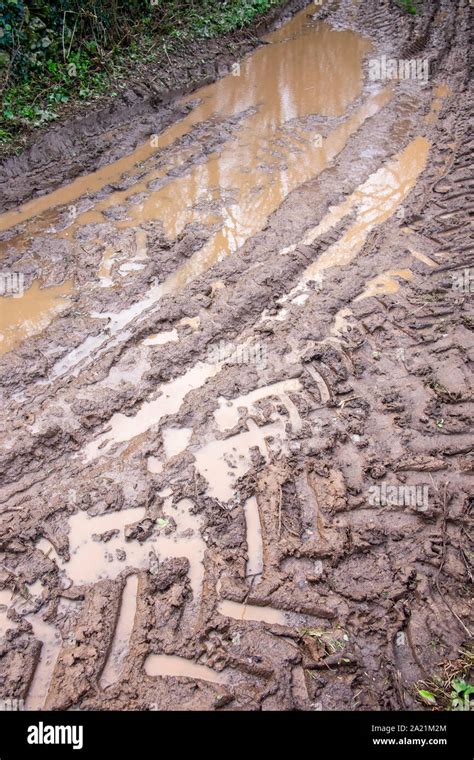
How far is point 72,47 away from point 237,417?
8758mm

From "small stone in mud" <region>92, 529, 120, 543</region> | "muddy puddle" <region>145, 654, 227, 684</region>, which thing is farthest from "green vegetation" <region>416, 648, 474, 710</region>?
"small stone in mud" <region>92, 529, 120, 543</region>

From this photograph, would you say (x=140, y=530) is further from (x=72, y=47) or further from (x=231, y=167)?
(x=72, y=47)

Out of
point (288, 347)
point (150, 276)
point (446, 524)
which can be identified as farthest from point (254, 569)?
point (150, 276)

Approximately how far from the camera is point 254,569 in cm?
407

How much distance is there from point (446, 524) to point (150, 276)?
465 cm

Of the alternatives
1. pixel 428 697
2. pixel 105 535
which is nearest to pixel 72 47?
pixel 105 535

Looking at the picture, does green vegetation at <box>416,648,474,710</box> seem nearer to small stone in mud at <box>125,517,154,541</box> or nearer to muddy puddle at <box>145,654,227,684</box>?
muddy puddle at <box>145,654,227,684</box>

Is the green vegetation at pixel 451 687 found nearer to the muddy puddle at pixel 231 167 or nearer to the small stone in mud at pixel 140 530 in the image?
the small stone in mud at pixel 140 530

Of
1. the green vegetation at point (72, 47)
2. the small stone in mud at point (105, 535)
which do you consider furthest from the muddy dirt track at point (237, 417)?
the green vegetation at point (72, 47)

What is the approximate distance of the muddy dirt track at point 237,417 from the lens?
359 centimetres

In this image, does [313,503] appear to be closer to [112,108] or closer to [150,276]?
[150,276]

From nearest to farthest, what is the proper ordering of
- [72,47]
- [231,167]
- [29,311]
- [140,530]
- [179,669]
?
[179,669] < [140,530] < [29,311] < [231,167] < [72,47]

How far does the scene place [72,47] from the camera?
980cm
